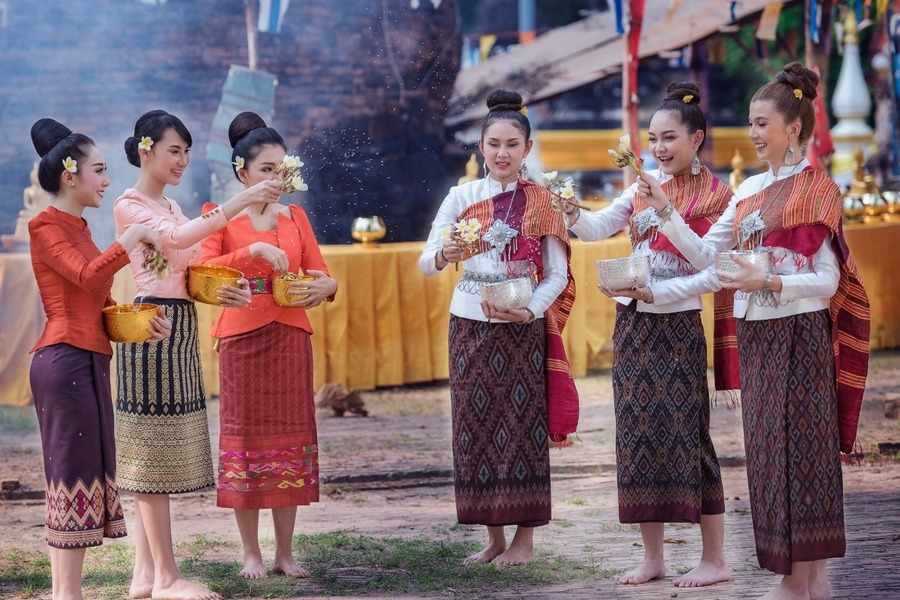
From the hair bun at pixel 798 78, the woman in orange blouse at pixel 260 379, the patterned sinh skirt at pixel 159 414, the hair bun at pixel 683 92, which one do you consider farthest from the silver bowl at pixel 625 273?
the patterned sinh skirt at pixel 159 414

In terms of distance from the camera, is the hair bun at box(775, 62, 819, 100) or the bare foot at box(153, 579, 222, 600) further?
the bare foot at box(153, 579, 222, 600)

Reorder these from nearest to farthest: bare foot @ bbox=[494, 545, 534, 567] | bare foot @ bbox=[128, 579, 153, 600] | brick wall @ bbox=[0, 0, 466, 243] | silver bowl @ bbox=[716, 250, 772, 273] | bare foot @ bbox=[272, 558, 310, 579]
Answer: silver bowl @ bbox=[716, 250, 772, 273] → bare foot @ bbox=[128, 579, 153, 600] → bare foot @ bbox=[272, 558, 310, 579] → bare foot @ bbox=[494, 545, 534, 567] → brick wall @ bbox=[0, 0, 466, 243]

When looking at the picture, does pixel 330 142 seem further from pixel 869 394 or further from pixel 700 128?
pixel 700 128

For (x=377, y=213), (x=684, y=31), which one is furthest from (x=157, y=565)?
(x=684, y=31)

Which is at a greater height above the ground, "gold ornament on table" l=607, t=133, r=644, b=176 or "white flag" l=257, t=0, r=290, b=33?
"white flag" l=257, t=0, r=290, b=33

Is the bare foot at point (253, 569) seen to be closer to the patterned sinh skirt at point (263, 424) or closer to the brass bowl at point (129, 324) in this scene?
the patterned sinh skirt at point (263, 424)

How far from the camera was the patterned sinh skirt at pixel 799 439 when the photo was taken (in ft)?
12.1

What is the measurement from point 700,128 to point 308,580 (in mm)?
2001

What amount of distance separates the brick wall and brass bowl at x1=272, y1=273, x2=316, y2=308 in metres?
3.73

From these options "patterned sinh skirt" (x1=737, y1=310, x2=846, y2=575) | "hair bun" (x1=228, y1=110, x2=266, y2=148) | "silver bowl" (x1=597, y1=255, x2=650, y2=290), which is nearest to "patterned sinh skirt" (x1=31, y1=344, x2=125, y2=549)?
"hair bun" (x1=228, y1=110, x2=266, y2=148)

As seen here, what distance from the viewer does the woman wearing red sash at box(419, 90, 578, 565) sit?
4258 millimetres

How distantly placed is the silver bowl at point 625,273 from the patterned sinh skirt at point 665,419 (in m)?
0.20

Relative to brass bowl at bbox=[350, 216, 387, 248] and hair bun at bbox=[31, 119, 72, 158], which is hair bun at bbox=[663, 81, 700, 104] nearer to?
hair bun at bbox=[31, 119, 72, 158]

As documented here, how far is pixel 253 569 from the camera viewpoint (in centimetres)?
422
